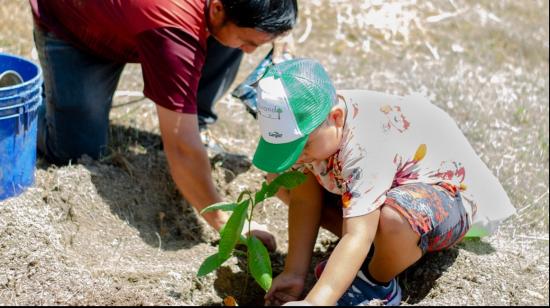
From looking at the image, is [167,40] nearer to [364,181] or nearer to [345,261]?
[364,181]

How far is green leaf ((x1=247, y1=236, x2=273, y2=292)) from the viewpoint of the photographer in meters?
2.12

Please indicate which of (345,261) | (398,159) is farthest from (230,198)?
(345,261)

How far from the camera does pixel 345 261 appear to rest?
1.93 meters

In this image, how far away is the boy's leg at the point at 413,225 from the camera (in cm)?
208

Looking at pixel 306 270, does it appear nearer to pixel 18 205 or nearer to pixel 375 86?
pixel 18 205

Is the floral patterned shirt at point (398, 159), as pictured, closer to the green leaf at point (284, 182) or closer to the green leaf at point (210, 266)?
the green leaf at point (284, 182)

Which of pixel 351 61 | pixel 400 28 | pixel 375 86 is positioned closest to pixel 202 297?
pixel 375 86

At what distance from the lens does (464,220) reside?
2271 mm

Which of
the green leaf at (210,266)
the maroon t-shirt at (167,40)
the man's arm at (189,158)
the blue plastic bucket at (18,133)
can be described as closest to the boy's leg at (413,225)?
the green leaf at (210,266)

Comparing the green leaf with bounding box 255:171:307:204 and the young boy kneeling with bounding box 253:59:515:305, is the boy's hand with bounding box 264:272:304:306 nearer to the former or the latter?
the young boy kneeling with bounding box 253:59:515:305

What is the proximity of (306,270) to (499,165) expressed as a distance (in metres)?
1.27

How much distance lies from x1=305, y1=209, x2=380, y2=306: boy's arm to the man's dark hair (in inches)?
26.2

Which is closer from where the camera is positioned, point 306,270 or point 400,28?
point 306,270

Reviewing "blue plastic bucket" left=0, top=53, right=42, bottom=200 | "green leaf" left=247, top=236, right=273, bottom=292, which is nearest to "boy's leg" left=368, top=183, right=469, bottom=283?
"green leaf" left=247, top=236, right=273, bottom=292
